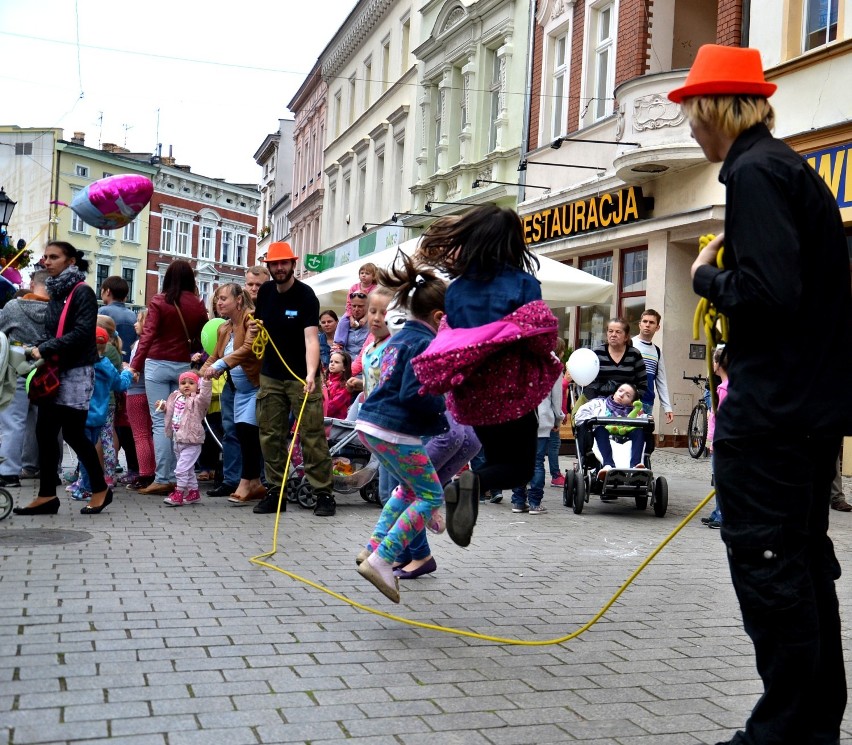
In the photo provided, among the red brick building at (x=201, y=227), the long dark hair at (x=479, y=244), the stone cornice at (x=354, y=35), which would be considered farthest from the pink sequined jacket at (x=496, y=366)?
the red brick building at (x=201, y=227)

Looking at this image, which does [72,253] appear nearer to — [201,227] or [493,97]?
[493,97]

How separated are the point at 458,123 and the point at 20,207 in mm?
48005

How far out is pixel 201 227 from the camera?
8050 centimetres

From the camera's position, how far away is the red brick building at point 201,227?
251 feet

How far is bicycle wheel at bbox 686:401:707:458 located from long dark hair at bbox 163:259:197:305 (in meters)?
9.15

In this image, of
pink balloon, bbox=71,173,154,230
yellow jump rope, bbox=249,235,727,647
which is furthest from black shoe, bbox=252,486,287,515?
pink balloon, bbox=71,173,154,230

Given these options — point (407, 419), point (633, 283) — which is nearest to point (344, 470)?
point (407, 419)

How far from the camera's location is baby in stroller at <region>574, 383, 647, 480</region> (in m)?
9.79

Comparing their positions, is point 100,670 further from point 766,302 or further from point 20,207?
point 20,207

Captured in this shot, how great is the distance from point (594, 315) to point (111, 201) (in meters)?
11.0

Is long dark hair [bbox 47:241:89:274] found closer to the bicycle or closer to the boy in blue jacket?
the boy in blue jacket

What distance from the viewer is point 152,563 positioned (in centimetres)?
637

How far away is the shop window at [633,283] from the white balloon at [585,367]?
8.67 metres

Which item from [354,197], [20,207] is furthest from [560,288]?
[20,207]
